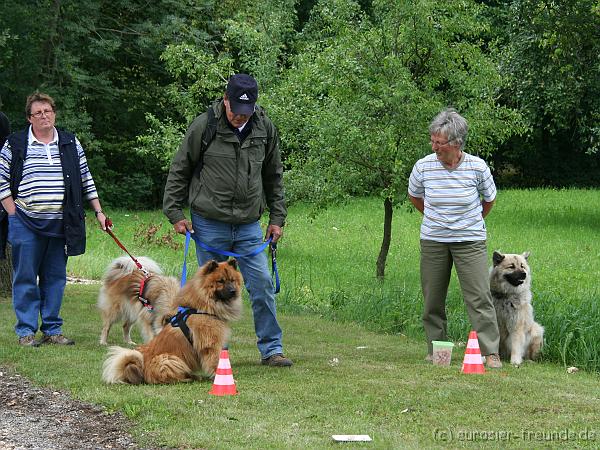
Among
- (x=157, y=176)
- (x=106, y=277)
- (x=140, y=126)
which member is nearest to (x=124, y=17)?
(x=140, y=126)

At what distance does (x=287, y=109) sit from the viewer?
44.5 ft

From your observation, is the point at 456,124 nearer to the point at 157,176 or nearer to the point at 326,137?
the point at 326,137

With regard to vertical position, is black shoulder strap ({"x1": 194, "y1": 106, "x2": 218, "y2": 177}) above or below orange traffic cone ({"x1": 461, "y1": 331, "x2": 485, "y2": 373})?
above

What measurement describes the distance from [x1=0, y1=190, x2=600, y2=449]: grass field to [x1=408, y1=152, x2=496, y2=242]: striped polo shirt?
1.15 m

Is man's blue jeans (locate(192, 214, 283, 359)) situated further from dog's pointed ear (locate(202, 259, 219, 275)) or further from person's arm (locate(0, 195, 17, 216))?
person's arm (locate(0, 195, 17, 216))

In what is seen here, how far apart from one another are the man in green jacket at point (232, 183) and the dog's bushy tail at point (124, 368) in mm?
1078

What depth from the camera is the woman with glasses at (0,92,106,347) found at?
314 inches

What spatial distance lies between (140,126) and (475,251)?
26.2 m

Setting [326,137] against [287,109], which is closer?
[326,137]

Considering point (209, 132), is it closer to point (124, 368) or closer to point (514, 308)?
point (124, 368)

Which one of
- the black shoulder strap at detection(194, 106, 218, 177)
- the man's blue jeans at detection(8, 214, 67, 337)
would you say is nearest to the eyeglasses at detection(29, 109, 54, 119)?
the man's blue jeans at detection(8, 214, 67, 337)

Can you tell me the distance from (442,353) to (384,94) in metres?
5.53

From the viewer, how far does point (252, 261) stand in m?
7.27

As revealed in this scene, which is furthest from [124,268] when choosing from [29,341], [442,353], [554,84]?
[554,84]
